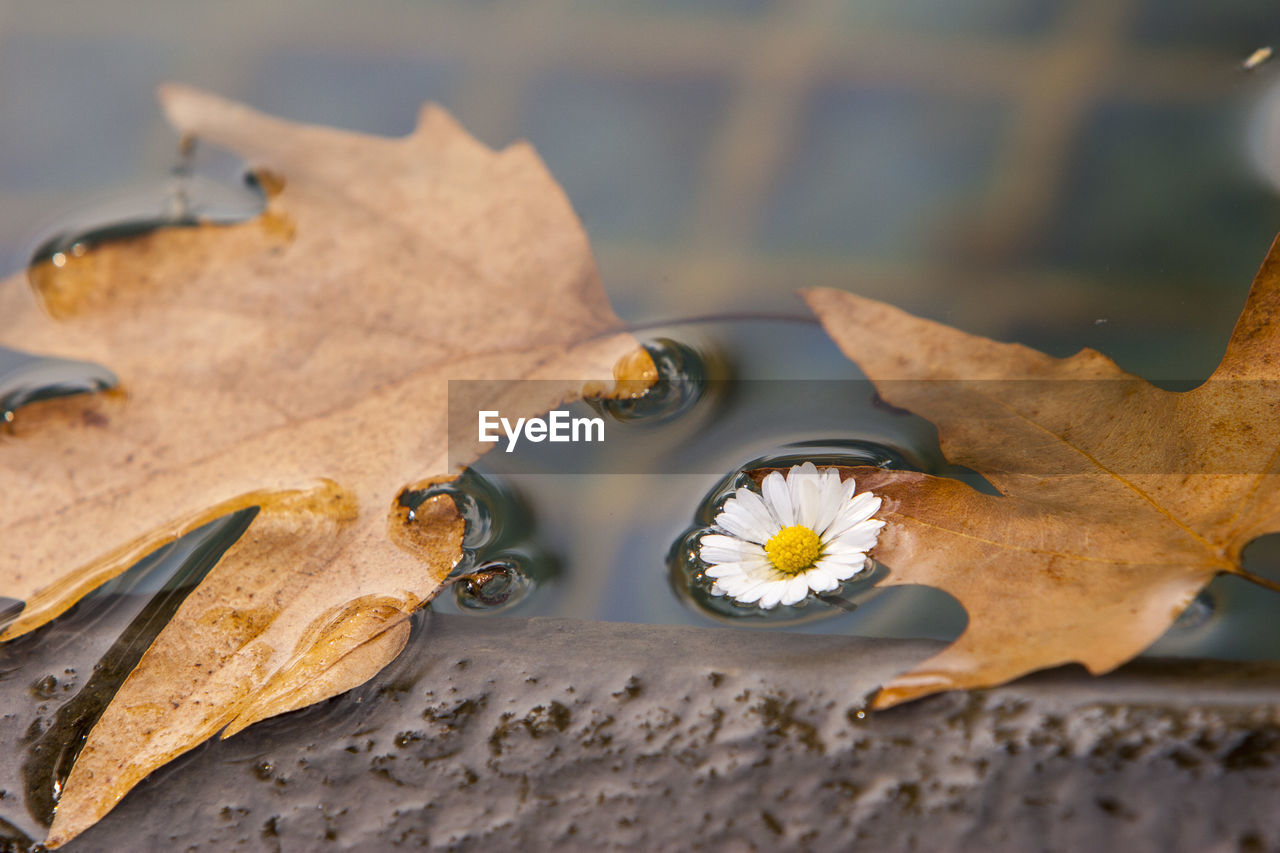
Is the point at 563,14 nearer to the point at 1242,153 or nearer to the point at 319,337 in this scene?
the point at 319,337

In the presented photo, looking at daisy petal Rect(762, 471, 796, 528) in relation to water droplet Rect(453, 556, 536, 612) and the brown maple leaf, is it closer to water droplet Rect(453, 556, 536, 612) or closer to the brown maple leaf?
the brown maple leaf

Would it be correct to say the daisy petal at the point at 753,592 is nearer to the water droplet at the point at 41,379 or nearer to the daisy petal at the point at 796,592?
the daisy petal at the point at 796,592

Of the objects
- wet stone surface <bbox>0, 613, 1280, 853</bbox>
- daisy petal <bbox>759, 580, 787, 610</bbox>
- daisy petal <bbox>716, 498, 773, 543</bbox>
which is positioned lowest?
wet stone surface <bbox>0, 613, 1280, 853</bbox>

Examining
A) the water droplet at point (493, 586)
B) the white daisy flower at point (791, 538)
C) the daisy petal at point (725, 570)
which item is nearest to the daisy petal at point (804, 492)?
the white daisy flower at point (791, 538)

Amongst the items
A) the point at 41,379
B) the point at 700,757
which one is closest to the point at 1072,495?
the point at 700,757

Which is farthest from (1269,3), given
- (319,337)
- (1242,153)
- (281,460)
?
(281,460)

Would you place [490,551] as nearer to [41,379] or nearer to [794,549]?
[794,549]

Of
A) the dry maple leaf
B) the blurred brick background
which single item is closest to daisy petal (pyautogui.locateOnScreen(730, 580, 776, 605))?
the dry maple leaf
